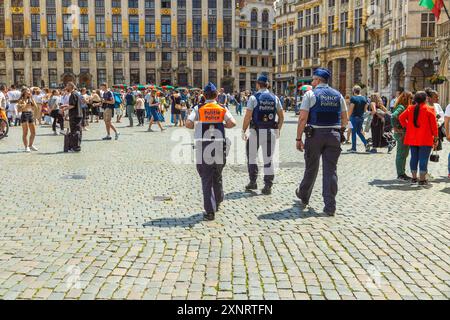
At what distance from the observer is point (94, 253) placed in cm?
563

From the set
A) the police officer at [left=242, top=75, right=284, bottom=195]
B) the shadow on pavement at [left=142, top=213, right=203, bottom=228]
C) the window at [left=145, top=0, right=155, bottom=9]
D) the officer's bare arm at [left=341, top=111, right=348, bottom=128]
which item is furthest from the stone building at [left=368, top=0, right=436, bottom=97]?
the window at [left=145, top=0, right=155, bottom=9]

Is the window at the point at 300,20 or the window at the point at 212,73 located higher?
the window at the point at 300,20

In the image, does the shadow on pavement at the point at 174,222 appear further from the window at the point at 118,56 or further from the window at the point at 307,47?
the window at the point at 118,56

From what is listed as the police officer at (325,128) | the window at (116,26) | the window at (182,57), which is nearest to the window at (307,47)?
the window at (182,57)

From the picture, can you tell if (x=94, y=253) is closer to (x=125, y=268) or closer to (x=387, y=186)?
(x=125, y=268)

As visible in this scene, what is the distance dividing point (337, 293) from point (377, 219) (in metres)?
2.86

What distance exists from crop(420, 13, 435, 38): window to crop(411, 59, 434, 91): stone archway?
184 centimetres

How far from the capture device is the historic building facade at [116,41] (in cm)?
7969

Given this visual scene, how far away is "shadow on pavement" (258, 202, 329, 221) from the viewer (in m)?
7.24

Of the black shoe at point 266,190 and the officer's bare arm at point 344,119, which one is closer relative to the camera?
the officer's bare arm at point 344,119

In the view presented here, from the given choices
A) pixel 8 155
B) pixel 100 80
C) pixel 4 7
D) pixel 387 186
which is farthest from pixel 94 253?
pixel 4 7

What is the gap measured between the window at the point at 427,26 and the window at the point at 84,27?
175 feet

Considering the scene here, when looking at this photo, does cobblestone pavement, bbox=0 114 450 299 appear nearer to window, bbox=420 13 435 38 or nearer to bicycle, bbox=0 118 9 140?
bicycle, bbox=0 118 9 140

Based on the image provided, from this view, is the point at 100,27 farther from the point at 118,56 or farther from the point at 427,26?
the point at 427,26
